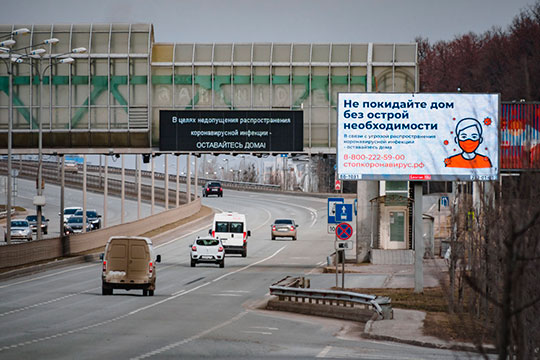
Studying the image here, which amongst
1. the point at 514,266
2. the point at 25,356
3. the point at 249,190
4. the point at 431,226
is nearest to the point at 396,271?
the point at 431,226

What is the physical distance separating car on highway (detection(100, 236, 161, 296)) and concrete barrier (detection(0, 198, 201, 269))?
1330 centimetres

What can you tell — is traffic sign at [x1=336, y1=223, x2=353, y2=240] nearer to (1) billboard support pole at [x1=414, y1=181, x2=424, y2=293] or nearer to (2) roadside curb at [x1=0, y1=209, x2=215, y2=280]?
(1) billboard support pole at [x1=414, y1=181, x2=424, y2=293]

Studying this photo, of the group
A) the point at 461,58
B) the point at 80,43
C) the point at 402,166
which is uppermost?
the point at 461,58

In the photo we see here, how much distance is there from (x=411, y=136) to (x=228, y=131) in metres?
15.0

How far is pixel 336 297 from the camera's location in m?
30.8

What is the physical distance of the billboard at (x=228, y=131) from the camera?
164ft

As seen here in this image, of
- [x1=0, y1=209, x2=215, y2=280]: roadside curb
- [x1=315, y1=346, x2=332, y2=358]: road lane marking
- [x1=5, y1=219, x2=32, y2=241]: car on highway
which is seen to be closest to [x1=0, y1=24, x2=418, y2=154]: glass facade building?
[x1=0, y1=209, x2=215, y2=280]: roadside curb

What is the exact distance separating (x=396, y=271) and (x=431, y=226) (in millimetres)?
10648

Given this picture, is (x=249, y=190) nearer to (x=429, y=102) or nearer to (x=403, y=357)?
(x=429, y=102)

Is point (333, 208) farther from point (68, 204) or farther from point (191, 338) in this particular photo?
point (68, 204)

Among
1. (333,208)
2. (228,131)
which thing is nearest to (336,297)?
(333,208)

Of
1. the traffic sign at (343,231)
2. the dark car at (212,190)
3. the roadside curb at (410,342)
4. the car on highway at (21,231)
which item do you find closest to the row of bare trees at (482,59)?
the dark car at (212,190)

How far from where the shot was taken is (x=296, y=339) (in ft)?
80.0

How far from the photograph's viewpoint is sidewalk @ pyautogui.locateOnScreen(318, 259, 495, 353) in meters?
23.5
